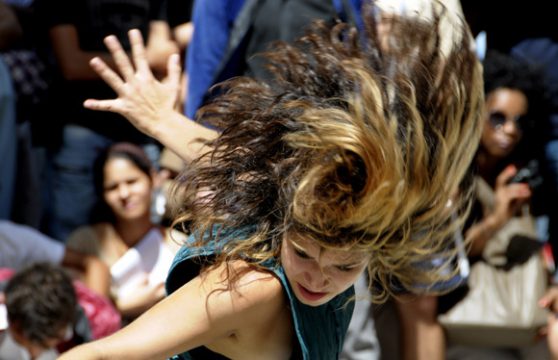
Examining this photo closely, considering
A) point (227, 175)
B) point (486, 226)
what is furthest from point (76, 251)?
point (227, 175)

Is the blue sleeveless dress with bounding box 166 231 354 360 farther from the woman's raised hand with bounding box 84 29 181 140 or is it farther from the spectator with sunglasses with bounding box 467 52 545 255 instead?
the spectator with sunglasses with bounding box 467 52 545 255

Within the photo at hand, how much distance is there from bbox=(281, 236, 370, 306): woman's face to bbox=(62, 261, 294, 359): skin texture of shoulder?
0.06 metres

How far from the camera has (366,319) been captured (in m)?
4.02

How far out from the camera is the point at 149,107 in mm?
2984

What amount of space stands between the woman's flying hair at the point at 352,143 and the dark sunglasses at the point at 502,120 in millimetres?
1708

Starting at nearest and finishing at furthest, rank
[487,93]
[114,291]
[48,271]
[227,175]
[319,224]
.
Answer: [319,224]
[227,175]
[48,271]
[114,291]
[487,93]

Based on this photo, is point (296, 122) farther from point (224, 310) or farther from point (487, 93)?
point (487, 93)

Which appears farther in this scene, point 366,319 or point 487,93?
point 487,93

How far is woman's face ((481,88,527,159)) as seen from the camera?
4562 mm

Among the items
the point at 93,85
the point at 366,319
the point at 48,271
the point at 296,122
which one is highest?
the point at 296,122

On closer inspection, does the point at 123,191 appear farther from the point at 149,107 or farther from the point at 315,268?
the point at 315,268

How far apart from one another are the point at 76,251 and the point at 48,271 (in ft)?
1.43

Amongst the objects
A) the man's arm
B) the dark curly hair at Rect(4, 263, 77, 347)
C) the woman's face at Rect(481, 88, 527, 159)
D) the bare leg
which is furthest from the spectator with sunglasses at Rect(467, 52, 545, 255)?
the man's arm

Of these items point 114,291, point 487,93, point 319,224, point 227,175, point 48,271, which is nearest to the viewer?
point 319,224
